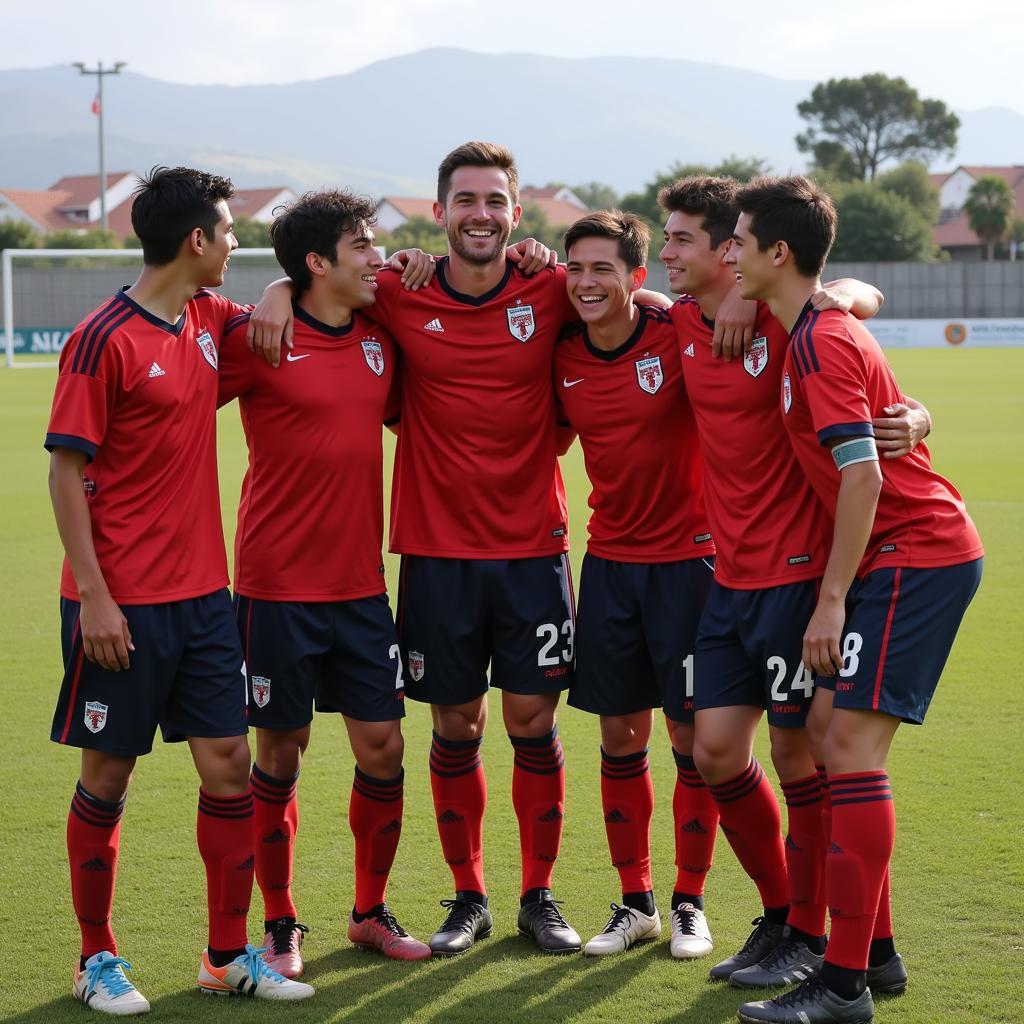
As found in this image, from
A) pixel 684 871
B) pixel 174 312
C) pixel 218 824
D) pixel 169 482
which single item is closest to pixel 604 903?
pixel 684 871

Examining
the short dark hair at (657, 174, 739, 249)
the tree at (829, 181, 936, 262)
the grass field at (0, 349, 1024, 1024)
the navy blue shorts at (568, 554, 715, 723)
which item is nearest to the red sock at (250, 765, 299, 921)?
the grass field at (0, 349, 1024, 1024)

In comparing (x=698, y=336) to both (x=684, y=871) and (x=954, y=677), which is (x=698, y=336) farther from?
(x=954, y=677)

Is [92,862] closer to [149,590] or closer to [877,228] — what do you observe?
[149,590]

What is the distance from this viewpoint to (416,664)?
4.40 m

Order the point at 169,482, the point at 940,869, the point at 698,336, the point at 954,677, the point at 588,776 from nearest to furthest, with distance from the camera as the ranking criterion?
the point at 169,482
the point at 698,336
the point at 940,869
the point at 588,776
the point at 954,677

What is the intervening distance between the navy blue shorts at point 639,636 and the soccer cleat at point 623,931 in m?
0.61

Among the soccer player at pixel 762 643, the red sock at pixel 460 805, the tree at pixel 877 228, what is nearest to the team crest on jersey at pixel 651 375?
the soccer player at pixel 762 643

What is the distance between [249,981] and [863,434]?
221 centimetres

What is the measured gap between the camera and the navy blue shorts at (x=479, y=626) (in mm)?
4359

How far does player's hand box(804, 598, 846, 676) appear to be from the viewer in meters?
3.56

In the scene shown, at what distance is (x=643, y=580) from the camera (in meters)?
4.33

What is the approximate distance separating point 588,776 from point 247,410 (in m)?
2.25

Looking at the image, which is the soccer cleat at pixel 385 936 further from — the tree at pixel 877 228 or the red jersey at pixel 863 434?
the tree at pixel 877 228

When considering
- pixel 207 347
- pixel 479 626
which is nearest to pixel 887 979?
pixel 479 626
